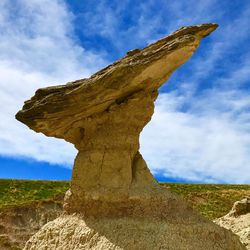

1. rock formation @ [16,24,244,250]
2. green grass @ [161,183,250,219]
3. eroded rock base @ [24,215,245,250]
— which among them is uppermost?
green grass @ [161,183,250,219]

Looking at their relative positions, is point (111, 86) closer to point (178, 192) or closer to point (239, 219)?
point (239, 219)

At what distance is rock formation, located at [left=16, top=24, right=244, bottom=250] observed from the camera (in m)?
11.2

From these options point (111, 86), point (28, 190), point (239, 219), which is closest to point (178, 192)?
point (28, 190)

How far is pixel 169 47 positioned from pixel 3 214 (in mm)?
25984

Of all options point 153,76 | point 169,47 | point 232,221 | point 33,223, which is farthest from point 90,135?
point 33,223

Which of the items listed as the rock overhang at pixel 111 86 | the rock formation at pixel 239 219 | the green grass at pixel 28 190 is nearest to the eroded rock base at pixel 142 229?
the rock overhang at pixel 111 86

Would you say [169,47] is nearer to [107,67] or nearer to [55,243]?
[107,67]

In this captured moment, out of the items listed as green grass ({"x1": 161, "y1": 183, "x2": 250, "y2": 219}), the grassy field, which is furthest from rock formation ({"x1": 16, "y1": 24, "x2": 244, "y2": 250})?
the grassy field

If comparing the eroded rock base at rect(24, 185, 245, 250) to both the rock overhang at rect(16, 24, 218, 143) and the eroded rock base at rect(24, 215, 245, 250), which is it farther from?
the rock overhang at rect(16, 24, 218, 143)

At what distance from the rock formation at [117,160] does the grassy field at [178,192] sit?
2327cm

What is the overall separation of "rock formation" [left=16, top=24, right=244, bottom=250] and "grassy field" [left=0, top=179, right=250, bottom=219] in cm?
2327

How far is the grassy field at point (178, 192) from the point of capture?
1492 inches

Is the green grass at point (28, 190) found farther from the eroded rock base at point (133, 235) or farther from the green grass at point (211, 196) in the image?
the eroded rock base at point (133, 235)

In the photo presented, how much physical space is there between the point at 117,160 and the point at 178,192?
103ft
